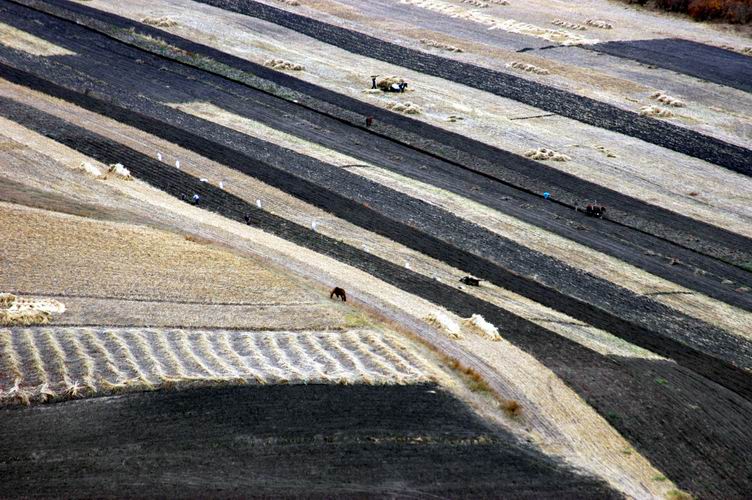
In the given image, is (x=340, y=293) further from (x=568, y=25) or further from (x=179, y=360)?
(x=568, y=25)

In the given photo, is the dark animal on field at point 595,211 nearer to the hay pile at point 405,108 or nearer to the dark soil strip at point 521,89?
the dark soil strip at point 521,89

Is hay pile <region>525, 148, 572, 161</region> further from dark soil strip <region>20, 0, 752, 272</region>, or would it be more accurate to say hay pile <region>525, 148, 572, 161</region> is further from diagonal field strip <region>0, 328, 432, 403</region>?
diagonal field strip <region>0, 328, 432, 403</region>

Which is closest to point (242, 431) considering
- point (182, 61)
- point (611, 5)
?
point (182, 61)

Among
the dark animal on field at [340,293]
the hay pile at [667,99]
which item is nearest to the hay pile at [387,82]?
the hay pile at [667,99]

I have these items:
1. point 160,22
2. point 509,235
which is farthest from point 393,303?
point 160,22

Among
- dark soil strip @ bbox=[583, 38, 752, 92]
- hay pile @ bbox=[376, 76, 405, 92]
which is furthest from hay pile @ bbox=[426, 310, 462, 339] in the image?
dark soil strip @ bbox=[583, 38, 752, 92]

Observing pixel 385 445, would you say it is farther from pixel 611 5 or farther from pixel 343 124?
pixel 611 5
